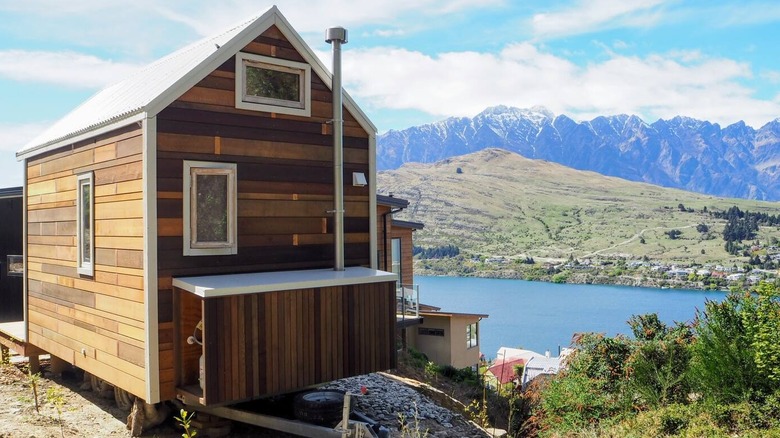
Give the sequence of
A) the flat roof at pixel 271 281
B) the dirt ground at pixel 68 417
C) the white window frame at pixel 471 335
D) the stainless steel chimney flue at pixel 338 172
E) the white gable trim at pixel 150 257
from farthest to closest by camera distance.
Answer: the white window frame at pixel 471 335 < the stainless steel chimney flue at pixel 338 172 < the dirt ground at pixel 68 417 < the white gable trim at pixel 150 257 < the flat roof at pixel 271 281

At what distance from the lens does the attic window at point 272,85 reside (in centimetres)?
786

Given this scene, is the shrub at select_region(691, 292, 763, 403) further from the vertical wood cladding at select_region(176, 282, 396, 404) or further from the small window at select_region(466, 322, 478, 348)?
the small window at select_region(466, 322, 478, 348)

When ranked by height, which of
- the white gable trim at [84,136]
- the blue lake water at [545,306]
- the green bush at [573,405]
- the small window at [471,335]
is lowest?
the blue lake water at [545,306]

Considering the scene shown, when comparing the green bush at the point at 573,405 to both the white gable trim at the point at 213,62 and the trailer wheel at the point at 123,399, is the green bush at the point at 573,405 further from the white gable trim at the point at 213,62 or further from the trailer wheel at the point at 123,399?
the white gable trim at the point at 213,62

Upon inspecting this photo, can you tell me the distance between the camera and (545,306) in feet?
261

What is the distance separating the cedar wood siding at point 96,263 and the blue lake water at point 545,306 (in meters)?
42.0

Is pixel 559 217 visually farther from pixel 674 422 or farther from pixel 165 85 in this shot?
pixel 165 85

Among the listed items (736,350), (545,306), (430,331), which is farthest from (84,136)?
(545,306)

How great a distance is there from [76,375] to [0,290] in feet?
14.6

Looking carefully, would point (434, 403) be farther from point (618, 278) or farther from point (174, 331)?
point (618, 278)

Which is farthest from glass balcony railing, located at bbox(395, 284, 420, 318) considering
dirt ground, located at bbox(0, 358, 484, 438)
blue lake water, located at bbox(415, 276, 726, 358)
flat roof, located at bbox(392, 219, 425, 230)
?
blue lake water, located at bbox(415, 276, 726, 358)

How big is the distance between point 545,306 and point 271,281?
2997 inches

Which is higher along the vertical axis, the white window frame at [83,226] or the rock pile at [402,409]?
the white window frame at [83,226]

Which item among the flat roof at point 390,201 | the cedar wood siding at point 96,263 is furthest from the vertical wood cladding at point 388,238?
the cedar wood siding at point 96,263
